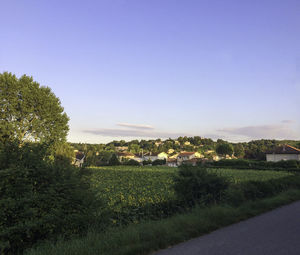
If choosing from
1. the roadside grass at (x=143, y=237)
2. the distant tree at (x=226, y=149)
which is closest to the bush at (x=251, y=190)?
the roadside grass at (x=143, y=237)

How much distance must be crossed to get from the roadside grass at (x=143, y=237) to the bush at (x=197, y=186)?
6.43ft

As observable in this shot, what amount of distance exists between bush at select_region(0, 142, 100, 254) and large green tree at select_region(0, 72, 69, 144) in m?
30.5

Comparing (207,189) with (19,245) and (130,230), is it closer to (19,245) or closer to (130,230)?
(130,230)

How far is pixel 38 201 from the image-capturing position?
567 centimetres

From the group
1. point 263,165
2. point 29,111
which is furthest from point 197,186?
point 263,165

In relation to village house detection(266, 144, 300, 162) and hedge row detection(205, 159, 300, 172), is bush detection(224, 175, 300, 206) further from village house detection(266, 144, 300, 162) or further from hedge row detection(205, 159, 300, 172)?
village house detection(266, 144, 300, 162)

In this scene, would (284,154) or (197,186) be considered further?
(284,154)

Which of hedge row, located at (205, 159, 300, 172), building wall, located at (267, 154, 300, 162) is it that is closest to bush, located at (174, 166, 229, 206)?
hedge row, located at (205, 159, 300, 172)

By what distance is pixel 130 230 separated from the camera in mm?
6598

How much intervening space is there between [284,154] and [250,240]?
69.4 metres

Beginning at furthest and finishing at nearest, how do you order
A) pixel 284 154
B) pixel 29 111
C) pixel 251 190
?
pixel 284 154, pixel 29 111, pixel 251 190

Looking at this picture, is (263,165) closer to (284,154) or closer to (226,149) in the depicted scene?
(284,154)

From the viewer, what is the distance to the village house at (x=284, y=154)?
6480cm

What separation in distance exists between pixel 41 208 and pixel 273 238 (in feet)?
20.2
